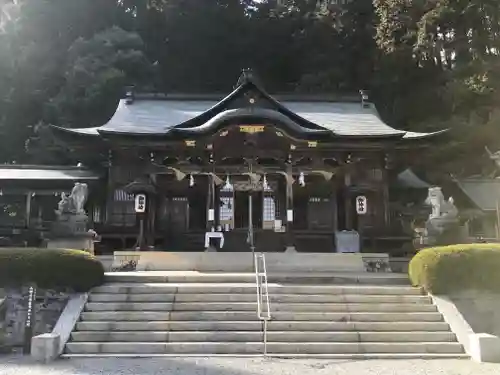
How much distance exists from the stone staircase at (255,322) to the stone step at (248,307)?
19 millimetres

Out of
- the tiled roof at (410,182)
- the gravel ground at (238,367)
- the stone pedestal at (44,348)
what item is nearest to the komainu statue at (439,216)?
the tiled roof at (410,182)

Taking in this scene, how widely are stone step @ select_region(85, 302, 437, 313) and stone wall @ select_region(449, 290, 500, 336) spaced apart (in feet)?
2.05

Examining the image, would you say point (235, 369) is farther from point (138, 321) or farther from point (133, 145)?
point (133, 145)

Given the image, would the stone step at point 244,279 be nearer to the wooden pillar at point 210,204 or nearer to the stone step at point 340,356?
the stone step at point 340,356

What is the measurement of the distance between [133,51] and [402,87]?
1586cm

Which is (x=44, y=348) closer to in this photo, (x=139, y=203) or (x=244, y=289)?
(x=244, y=289)

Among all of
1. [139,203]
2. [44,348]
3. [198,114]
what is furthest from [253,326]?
[198,114]

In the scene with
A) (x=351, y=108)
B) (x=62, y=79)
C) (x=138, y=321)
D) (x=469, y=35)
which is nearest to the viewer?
(x=138, y=321)

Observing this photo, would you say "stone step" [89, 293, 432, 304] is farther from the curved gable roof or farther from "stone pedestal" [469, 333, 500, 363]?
the curved gable roof

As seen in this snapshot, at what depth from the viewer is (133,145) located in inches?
643

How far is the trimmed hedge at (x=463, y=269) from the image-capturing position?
385 inches

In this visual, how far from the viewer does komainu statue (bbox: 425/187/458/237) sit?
14.0m

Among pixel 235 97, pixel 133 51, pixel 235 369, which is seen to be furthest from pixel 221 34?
pixel 235 369

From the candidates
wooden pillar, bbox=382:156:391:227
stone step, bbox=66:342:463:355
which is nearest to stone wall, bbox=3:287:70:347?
stone step, bbox=66:342:463:355
